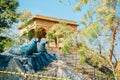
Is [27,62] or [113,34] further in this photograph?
[113,34]

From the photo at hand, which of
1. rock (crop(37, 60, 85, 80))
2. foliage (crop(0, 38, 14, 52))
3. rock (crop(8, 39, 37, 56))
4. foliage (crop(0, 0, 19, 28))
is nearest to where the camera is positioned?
rock (crop(37, 60, 85, 80))

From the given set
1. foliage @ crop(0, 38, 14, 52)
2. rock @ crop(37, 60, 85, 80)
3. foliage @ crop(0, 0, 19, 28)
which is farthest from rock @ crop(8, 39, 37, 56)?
foliage @ crop(0, 0, 19, 28)

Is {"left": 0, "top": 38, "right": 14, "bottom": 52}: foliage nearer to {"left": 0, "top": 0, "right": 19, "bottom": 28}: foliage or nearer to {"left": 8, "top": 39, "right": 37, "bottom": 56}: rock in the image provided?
{"left": 0, "top": 0, "right": 19, "bottom": 28}: foliage

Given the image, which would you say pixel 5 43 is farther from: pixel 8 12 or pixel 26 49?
pixel 26 49

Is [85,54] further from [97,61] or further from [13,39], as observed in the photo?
[13,39]

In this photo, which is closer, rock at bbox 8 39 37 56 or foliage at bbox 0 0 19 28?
rock at bbox 8 39 37 56

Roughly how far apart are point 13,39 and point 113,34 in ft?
22.4

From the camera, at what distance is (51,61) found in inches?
588

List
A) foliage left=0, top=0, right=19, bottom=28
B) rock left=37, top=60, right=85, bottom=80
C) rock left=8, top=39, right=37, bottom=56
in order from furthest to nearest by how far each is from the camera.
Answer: foliage left=0, top=0, right=19, bottom=28, rock left=8, top=39, right=37, bottom=56, rock left=37, top=60, right=85, bottom=80

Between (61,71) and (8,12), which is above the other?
(8,12)

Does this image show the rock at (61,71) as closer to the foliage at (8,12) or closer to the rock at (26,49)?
the rock at (26,49)

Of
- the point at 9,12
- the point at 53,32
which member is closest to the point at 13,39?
the point at 9,12

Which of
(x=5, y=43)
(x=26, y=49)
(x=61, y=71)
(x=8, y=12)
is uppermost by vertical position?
(x=8, y=12)

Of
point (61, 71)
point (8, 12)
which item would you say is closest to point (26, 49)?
point (61, 71)
